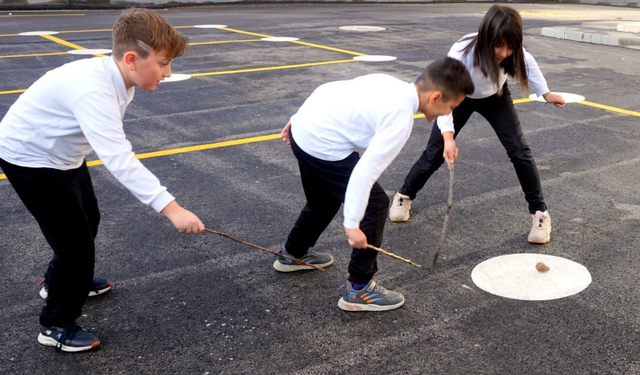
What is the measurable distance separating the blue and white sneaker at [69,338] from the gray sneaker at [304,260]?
1145 mm

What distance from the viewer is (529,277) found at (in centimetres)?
396

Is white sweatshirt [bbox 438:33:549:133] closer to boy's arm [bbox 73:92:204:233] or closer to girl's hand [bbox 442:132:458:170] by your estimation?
girl's hand [bbox 442:132:458:170]

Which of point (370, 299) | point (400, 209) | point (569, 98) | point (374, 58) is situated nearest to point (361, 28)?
point (374, 58)

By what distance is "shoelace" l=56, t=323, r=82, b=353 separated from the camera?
316cm

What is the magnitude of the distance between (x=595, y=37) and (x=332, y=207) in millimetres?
10987

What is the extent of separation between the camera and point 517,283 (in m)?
3.89

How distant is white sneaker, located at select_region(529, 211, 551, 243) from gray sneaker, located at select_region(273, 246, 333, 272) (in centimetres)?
131

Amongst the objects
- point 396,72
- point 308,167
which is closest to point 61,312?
point 308,167

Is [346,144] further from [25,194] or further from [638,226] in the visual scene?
[638,226]

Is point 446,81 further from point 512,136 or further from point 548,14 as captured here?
point 548,14

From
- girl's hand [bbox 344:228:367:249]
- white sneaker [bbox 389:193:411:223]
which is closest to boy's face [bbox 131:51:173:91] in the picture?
girl's hand [bbox 344:228:367:249]

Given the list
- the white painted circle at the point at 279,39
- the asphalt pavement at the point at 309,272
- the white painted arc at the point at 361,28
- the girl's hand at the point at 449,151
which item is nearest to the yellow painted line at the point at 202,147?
the asphalt pavement at the point at 309,272

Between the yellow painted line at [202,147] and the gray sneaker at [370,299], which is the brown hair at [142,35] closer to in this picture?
the gray sneaker at [370,299]

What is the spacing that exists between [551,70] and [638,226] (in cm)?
601
